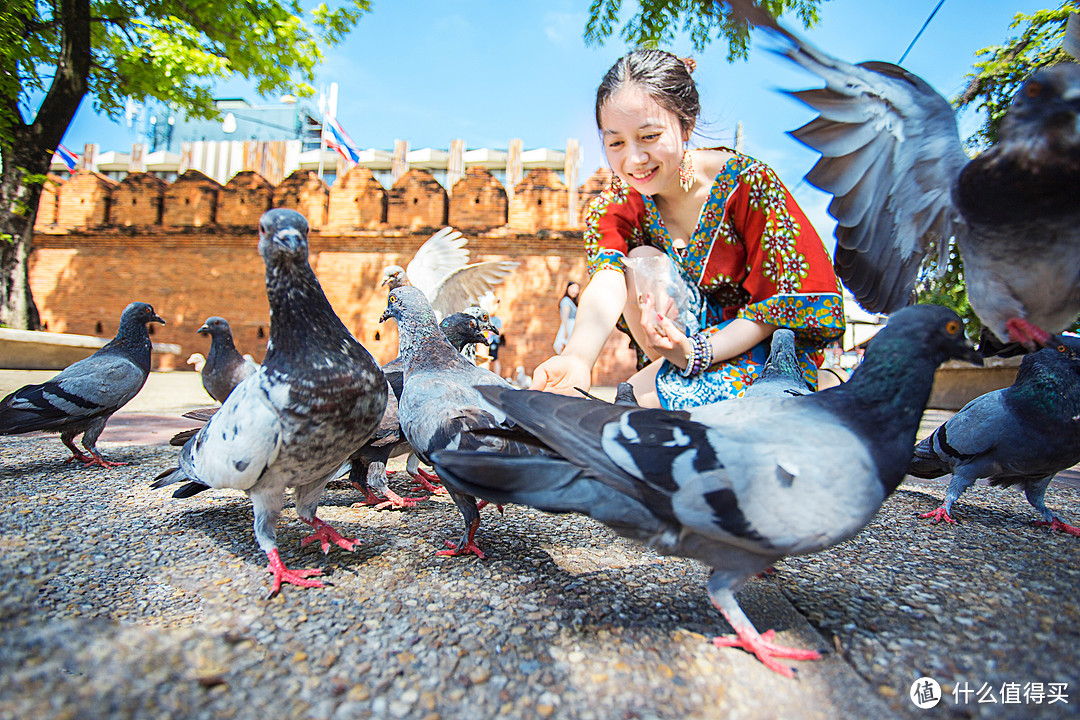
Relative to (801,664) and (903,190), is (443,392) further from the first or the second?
(903,190)

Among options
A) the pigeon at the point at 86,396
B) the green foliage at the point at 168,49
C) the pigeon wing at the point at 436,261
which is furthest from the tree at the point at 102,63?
the pigeon at the point at 86,396

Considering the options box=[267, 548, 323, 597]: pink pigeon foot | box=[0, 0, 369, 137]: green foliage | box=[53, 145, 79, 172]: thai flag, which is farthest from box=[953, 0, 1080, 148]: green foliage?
box=[53, 145, 79, 172]: thai flag

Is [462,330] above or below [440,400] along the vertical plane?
above

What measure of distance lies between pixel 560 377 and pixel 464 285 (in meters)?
6.56

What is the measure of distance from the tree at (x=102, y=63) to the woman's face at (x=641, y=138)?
9.02 m

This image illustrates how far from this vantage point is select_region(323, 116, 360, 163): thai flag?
14.9 metres

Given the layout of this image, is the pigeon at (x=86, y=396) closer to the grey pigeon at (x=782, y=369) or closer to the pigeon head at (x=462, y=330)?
the pigeon head at (x=462, y=330)

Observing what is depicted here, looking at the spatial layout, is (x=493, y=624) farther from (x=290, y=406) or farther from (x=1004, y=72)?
(x=1004, y=72)

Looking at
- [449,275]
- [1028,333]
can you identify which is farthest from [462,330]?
[449,275]

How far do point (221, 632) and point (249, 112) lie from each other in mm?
30665

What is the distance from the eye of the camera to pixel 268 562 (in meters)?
1.92

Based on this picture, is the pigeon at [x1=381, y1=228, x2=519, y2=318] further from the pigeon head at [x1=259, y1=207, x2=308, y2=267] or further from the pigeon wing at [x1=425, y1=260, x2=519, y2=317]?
the pigeon head at [x1=259, y1=207, x2=308, y2=267]

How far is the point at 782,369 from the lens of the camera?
2.39m

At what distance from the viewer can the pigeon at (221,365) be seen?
4812 mm
